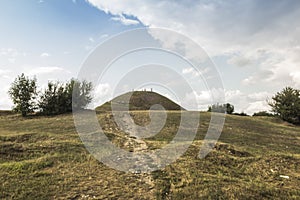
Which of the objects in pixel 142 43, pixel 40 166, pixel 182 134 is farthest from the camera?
pixel 182 134

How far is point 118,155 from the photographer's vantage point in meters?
14.0

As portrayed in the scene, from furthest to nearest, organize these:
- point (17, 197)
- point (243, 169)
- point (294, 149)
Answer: point (294, 149) → point (243, 169) → point (17, 197)

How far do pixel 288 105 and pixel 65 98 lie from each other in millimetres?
36299

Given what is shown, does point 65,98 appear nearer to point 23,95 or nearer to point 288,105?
point 23,95

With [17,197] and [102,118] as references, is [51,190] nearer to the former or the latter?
[17,197]

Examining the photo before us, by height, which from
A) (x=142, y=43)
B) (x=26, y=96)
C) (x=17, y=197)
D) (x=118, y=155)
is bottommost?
(x=17, y=197)

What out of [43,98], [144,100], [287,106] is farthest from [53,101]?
[287,106]

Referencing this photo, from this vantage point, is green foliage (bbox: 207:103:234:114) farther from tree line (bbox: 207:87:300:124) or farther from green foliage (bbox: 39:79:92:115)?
green foliage (bbox: 39:79:92:115)

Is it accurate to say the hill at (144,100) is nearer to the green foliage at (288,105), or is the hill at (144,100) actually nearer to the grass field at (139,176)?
the green foliage at (288,105)

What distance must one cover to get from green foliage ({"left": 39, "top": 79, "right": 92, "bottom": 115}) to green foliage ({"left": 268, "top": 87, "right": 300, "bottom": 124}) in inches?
1261

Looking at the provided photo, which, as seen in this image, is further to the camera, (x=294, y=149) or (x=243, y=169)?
(x=294, y=149)

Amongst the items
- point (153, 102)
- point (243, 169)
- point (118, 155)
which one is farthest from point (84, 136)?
point (153, 102)

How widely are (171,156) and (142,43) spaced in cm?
785

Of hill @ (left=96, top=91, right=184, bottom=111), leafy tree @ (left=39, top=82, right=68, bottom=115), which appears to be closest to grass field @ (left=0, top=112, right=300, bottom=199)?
leafy tree @ (left=39, top=82, right=68, bottom=115)
